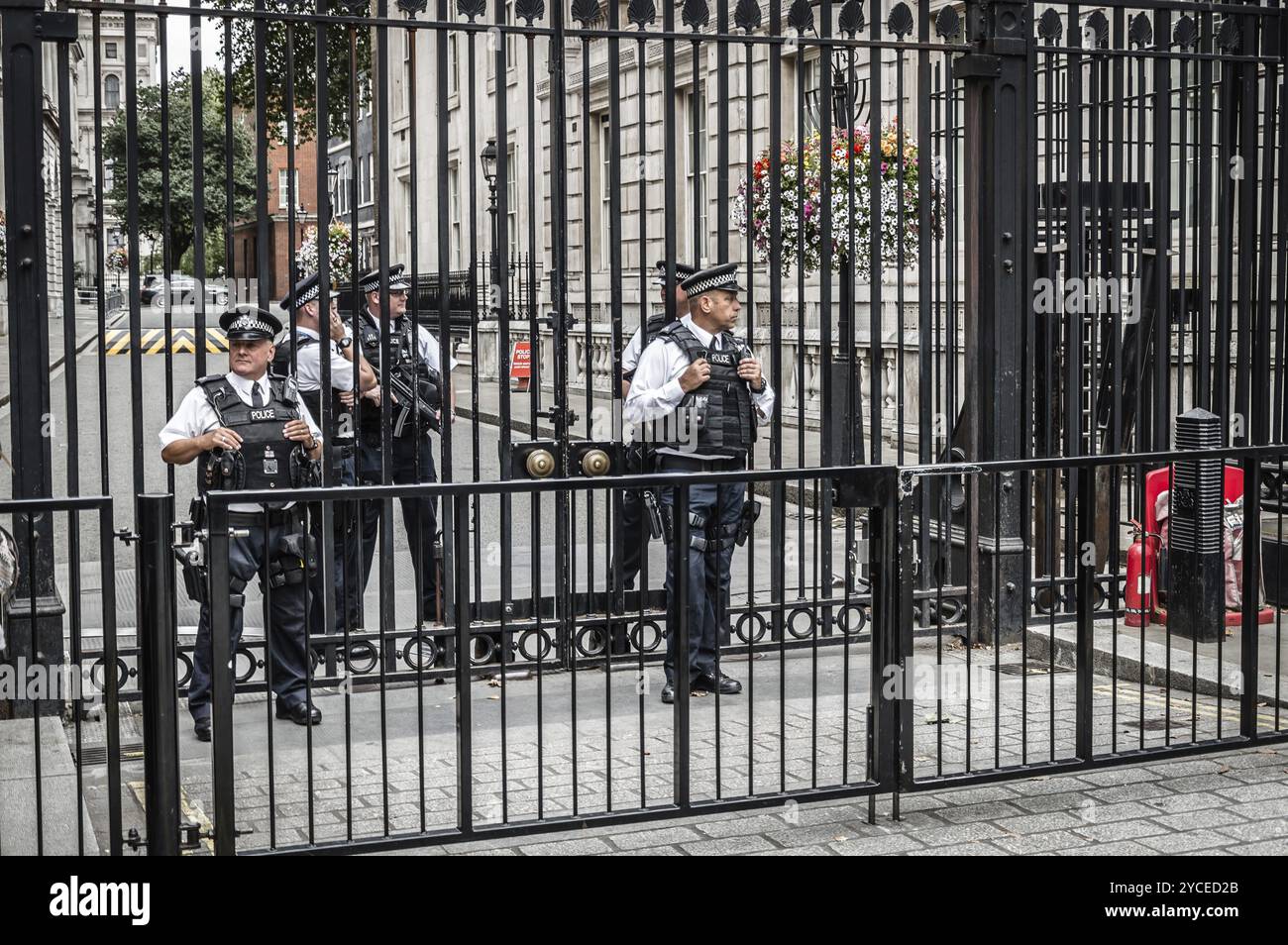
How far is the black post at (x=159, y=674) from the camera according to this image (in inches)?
185

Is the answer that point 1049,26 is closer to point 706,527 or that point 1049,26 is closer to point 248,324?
point 706,527

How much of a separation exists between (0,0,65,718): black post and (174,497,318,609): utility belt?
2.21 ft

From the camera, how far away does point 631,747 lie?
666cm

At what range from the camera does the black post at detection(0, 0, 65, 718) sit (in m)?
6.77

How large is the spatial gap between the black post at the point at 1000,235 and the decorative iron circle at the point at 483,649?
251 cm

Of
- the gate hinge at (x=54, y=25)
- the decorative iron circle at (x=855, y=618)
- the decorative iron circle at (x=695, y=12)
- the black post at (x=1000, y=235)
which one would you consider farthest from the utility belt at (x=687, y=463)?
the gate hinge at (x=54, y=25)

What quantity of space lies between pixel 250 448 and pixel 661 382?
211 centimetres

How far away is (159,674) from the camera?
4750mm

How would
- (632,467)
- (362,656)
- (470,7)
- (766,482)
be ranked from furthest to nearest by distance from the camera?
(632,467) < (766,482) < (470,7) < (362,656)

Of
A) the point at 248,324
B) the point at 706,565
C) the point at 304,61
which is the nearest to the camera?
the point at 706,565

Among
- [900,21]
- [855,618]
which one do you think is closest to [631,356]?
[855,618]

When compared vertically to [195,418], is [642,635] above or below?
below
